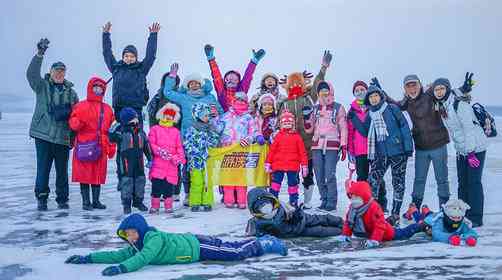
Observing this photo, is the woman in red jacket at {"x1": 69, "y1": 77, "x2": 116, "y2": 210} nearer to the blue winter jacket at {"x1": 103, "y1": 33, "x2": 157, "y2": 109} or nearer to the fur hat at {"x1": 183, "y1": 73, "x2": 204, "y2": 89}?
the blue winter jacket at {"x1": 103, "y1": 33, "x2": 157, "y2": 109}

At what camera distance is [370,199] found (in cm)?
667

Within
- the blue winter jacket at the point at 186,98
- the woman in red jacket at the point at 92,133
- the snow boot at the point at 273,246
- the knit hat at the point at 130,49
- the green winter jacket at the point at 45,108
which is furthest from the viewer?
the blue winter jacket at the point at 186,98

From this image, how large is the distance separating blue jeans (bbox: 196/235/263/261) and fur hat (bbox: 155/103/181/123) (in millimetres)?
3352

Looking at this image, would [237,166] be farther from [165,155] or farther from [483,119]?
[483,119]

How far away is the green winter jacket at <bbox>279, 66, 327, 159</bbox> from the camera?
30.7ft

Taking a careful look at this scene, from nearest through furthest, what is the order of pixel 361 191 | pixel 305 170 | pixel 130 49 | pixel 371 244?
1. pixel 371 244
2. pixel 361 191
3. pixel 305 170
4. pixel 130 49

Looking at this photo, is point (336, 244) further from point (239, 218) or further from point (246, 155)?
point (246, 155)

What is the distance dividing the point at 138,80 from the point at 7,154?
11.9 m

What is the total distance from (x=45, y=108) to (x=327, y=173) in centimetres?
440

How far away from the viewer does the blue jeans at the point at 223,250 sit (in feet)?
19.3

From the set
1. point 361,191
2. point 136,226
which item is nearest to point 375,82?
point 361,191

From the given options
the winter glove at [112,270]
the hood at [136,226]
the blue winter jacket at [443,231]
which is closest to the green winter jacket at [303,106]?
the blue winter jacket at [443,231]

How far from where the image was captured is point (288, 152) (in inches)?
347

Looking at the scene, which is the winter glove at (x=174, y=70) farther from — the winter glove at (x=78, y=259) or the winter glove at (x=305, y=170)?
the winter glove at (x=78, y=259)
